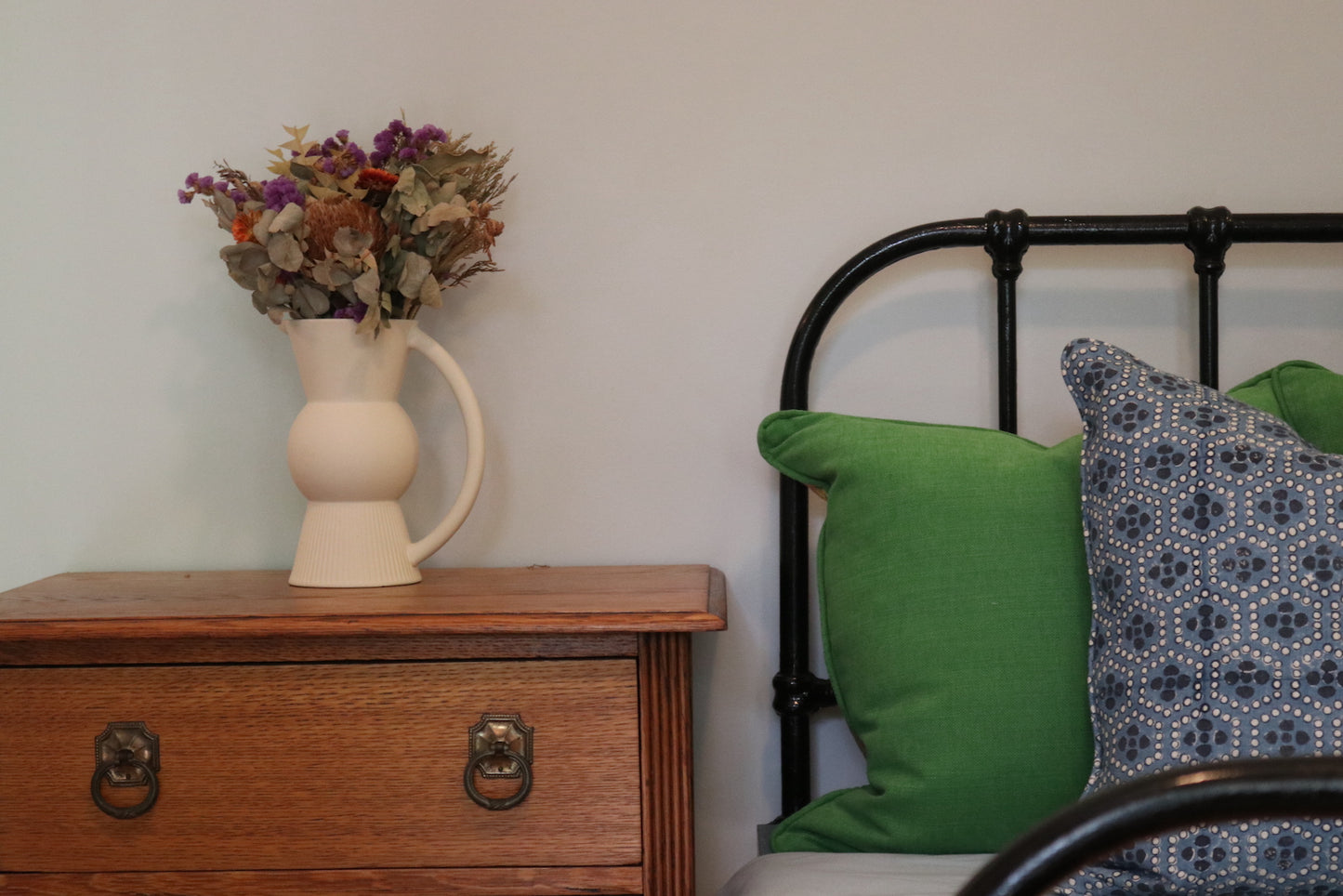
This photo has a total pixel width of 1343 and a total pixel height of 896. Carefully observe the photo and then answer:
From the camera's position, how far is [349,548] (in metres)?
1.12

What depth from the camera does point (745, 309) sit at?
1291mm

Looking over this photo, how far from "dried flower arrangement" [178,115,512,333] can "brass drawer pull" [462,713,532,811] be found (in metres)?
0.41

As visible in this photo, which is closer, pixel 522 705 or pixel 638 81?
pixel 522 705

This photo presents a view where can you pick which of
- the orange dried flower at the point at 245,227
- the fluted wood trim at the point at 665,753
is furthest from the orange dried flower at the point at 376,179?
the fluted wood trim at the point at 665,753

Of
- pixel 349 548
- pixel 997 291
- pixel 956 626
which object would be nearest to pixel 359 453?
pixel 349 548

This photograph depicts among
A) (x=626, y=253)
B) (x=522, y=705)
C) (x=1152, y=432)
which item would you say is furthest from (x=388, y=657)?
(x=1152, y=432)

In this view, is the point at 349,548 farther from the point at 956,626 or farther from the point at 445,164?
the point at 956,626

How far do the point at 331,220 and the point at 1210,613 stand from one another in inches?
32.8

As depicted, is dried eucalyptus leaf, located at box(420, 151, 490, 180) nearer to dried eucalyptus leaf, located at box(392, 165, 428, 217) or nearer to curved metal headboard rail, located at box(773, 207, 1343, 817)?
dried eucalyptus leaf, located at box(392, 165, 428, 217)

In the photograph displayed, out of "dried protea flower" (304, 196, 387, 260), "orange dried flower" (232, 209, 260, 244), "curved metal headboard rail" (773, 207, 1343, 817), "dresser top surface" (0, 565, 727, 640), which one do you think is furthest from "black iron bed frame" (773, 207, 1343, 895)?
"orange dried flower" (232, 209, 260, 244)

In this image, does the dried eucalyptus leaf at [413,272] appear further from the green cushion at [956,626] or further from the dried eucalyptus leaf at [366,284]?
the green cushion at [956,626]

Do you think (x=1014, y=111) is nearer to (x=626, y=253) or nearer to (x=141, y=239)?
(x=626, y=253)

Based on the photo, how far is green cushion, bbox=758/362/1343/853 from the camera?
891 mm

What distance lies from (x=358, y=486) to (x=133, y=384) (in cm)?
42
